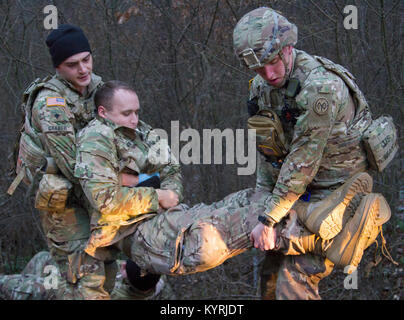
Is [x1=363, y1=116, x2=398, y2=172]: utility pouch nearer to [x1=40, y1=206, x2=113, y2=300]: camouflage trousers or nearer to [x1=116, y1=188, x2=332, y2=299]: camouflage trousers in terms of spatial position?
[x1=116, y1=188, x2=332, y2=299]: camouflage trousers

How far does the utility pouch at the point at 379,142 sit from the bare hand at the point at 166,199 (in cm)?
132

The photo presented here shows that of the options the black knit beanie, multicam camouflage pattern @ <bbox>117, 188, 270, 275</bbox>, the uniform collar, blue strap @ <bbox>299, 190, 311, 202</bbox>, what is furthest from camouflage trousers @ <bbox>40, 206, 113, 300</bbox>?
blue strap @ <bbox>299, 190, 311, 202</bbox>

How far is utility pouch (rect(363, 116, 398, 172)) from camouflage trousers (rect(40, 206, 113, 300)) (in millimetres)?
1950

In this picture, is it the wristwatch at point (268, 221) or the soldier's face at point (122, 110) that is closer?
the wristwatch at point (268, 221)

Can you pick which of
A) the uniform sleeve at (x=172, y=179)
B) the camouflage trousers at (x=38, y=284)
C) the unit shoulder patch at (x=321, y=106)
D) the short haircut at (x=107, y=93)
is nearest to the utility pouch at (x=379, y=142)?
the unit shoulder patch at (x=321, y=106)

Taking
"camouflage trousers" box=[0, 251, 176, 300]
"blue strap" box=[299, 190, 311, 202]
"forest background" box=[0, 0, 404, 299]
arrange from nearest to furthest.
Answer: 1. "blue strap" box=[299, 190, 311, 202]
2. "camouflage trousers" box=[0, 251, 176, 300]
3. "forest background" box=[0, 0, 404, 299]

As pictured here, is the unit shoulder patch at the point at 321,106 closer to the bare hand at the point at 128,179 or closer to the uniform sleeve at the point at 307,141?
the uniform sleeve at the point at 307,141

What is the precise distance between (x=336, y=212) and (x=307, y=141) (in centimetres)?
47

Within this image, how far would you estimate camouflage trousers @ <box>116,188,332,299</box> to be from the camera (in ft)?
11.8

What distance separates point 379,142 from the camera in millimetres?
3670

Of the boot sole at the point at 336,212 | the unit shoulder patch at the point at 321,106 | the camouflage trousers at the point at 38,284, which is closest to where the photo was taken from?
the unit shoulder patch at the point at 321,106

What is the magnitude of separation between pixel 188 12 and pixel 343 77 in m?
3.12

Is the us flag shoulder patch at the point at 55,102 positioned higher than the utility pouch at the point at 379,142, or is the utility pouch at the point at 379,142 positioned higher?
the us flag shoulder patch at the point at 55,102

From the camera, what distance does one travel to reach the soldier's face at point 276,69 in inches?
139
